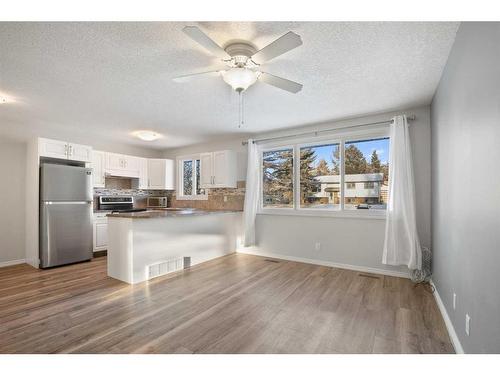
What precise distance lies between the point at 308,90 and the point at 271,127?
5.14ft

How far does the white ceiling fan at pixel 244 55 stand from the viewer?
1555 mm

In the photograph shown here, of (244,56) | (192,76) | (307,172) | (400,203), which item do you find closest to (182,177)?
(307,172)

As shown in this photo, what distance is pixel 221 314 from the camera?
2359 millimetres

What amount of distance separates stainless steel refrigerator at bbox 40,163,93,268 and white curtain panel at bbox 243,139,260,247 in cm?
281

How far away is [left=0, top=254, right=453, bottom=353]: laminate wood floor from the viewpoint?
1.87 metres

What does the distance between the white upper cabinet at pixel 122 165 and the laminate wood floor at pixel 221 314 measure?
7.31 feet

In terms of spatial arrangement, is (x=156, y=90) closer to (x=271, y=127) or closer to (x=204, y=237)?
(x=271, y=127)

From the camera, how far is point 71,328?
209 centimetres

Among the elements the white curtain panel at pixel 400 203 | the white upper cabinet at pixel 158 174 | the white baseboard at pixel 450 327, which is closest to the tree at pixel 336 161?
the white curtain panel at pixel 400 203

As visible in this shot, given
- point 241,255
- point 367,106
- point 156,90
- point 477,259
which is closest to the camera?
point 477,259

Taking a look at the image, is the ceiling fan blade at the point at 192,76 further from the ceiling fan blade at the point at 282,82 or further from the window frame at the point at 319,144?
the window frame at the point at 319,144

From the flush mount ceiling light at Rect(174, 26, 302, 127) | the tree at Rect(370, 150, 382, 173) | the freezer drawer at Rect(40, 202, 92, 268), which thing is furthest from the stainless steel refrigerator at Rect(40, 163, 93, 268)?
the tree at Rect(370, 150, 382, 173)

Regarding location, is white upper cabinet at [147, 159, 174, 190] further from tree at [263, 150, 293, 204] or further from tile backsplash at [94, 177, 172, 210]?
tree at [263, 150, 293, 204]
